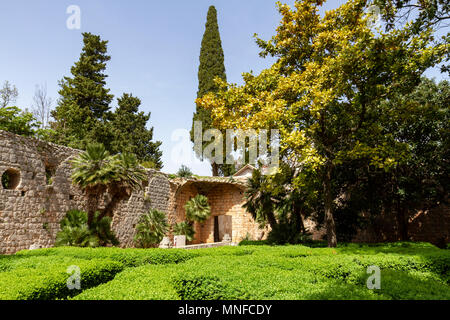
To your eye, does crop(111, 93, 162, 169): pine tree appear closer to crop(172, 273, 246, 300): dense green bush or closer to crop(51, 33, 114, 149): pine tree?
crop(51, 33, 114, 149): pine tree

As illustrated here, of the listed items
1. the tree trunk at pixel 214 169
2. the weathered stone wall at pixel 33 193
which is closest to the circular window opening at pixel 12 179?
the weathered stone wall at pixel 33 193

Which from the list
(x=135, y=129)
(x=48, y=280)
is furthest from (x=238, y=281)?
(x=135, y=129)

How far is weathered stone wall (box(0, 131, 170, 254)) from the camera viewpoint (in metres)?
11.1

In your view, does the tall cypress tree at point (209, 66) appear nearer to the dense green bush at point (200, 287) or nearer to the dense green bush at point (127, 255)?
the dense green bush at point (127, 255)

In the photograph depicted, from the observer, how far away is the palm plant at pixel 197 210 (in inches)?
842

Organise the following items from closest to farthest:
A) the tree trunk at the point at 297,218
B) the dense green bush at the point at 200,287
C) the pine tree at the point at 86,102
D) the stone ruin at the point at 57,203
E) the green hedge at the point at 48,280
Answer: the green hedge at the point at 48,280 → the dense green bush at the point at 200,287 → the stone ruin at the point at 57,203 → the tree trunk at the point at 297,218 → the pine tree at the point at 86,102

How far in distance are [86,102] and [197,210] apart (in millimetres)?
14418

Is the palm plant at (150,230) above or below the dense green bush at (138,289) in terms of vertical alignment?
below

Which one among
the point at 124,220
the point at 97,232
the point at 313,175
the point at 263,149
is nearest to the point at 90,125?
the point at 124,220

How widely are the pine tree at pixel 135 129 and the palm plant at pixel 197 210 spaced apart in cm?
965

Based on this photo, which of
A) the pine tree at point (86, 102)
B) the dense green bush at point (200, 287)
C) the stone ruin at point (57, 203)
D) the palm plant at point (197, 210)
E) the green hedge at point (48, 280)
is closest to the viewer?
the green hedge at point (48, 280)

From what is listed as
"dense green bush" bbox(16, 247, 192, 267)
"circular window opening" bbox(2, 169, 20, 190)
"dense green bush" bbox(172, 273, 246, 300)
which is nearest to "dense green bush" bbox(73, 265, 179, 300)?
"dense green bush" bbox(172, 273, 246, 300)

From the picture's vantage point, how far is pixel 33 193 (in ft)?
39.5

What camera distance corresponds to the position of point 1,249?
1073 cm
